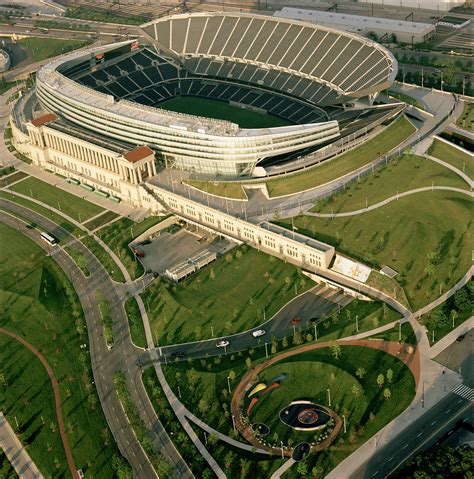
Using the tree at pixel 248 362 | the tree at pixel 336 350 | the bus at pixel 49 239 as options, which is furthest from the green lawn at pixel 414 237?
the bus at pixel 49 239

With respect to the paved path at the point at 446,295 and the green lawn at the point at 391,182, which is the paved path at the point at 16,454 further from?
the green lawn at the point at 391,182

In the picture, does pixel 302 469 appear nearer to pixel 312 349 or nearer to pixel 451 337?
pixel 312 349

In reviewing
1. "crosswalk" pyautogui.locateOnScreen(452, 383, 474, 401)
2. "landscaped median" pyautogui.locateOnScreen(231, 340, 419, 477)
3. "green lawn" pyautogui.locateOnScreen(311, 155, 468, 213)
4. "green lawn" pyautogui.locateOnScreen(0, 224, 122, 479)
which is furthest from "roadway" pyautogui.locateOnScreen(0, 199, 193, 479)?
"green lawn" pyautogui.locateOnScreen(311, 155, 468, 213)

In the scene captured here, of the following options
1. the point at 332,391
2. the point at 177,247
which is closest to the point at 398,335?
the point at 332,391

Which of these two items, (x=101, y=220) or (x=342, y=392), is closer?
(x=342, y=392)

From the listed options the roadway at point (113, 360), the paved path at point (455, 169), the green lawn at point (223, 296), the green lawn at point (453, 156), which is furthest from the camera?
the green lawn at point (453, 156)

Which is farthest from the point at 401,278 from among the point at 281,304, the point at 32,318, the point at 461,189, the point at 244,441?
the point at 32,318

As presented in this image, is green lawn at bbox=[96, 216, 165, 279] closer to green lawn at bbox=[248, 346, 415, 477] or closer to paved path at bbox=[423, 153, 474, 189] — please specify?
green lawn at bbox=[248, 346, 415, 477]
